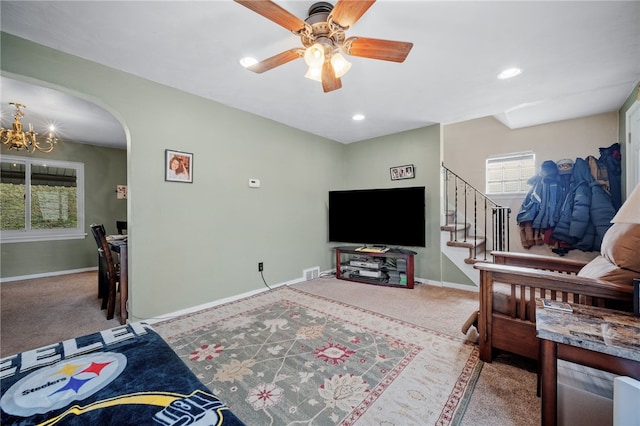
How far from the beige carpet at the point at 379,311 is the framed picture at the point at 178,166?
1630mm

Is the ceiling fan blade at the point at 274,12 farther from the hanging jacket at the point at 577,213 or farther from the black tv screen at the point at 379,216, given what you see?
the hanging jacket at the point at 577,213

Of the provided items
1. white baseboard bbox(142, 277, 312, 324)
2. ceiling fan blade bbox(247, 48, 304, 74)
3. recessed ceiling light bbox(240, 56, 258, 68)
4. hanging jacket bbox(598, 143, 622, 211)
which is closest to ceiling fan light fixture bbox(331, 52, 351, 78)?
ceiling fan blade bbox(247, 48, 304, 74)

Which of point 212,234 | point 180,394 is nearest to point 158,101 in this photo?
point 212,234

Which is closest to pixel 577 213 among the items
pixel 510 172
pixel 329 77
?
pixel 510 172

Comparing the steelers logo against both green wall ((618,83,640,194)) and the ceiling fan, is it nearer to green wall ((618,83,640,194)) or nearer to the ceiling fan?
the ceiling fan

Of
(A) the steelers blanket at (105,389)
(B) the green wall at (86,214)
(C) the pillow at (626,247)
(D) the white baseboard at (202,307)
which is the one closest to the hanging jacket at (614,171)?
(C) the pillow at (626,247)

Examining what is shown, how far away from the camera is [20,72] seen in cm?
193

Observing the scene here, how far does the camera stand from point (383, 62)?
2215 mm

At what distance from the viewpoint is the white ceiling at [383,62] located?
1.66m

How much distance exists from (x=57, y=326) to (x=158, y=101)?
2.49 metres

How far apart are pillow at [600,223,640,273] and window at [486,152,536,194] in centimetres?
349

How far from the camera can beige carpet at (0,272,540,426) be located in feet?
4.81

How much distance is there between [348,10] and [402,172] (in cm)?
307

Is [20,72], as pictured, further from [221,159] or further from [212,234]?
[212,234]
